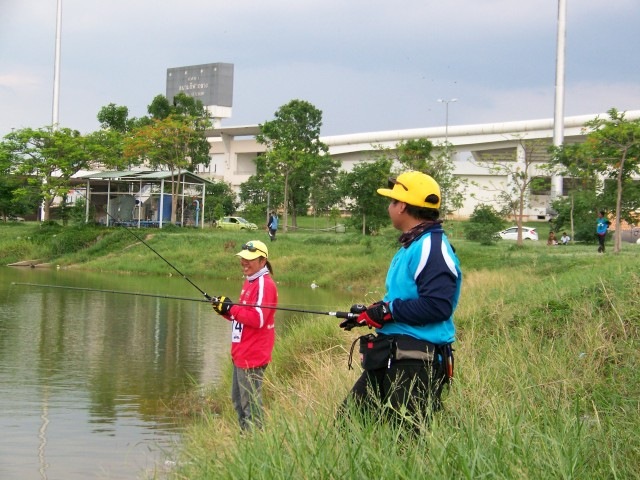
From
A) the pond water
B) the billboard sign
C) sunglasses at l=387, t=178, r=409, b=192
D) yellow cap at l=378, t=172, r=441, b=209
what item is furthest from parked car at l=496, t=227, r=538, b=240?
the billboard sign

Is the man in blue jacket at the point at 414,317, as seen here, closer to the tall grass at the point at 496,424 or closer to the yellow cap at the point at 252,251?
the tall grass at the point at 496,424

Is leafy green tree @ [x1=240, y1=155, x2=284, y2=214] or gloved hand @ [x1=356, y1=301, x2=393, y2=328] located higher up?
leafy green tree @ [x1=240, y1=155, x2=284, y2=214]

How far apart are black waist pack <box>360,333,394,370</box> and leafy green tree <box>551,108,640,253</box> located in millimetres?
23458

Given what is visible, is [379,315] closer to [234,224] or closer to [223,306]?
[223,306]

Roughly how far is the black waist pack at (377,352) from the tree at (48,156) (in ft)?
130

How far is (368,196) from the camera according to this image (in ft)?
132

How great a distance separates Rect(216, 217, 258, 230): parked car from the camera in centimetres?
4879

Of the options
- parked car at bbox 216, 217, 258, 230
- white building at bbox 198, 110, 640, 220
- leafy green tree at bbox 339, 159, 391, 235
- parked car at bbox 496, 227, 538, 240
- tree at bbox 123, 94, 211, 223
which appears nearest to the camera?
leafy green tree at bbox 339, 159, 391, 235

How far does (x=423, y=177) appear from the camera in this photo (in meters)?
4.74

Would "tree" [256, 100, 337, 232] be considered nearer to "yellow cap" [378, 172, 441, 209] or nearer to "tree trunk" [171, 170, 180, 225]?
"tree trunk" [171, 170, 180, 225]

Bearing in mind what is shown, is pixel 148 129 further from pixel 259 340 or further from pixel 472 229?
pixel 259 340

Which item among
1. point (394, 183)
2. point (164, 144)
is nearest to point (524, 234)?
point (164, 144)

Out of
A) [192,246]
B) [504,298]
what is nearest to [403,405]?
[504,298]

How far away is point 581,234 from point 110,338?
25.3 m
